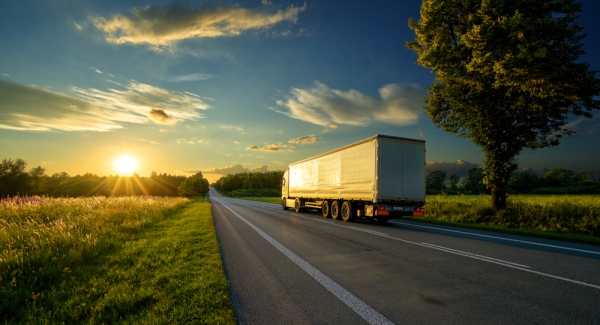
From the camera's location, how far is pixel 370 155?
1410 cm

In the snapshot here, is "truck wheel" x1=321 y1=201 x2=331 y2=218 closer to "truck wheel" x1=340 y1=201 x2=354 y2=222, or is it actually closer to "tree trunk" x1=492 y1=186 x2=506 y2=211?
"truck wheel" x1=340 y1=201 x2=354 y2=222

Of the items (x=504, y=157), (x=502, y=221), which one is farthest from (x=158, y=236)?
(x=504, y=157)

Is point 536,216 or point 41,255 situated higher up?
point 536,216

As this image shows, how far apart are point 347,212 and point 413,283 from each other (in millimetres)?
10903

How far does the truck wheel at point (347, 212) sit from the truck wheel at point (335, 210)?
1.38 ft

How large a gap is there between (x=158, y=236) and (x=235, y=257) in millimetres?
4407

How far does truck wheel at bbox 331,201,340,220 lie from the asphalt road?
8.25 metres

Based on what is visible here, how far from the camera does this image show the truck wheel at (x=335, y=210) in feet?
55.6

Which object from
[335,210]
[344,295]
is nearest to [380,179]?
[335,210]

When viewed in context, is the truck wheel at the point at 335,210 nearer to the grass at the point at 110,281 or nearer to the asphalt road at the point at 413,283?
the asphalt road at the point at 413,283

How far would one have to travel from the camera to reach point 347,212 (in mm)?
15844

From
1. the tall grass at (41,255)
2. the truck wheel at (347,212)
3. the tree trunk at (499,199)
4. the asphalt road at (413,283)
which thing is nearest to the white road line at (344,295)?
the asphalt road at (413,283)

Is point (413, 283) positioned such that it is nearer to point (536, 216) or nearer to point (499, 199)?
point (536, 216)

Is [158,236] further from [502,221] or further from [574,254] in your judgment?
[502,221]
